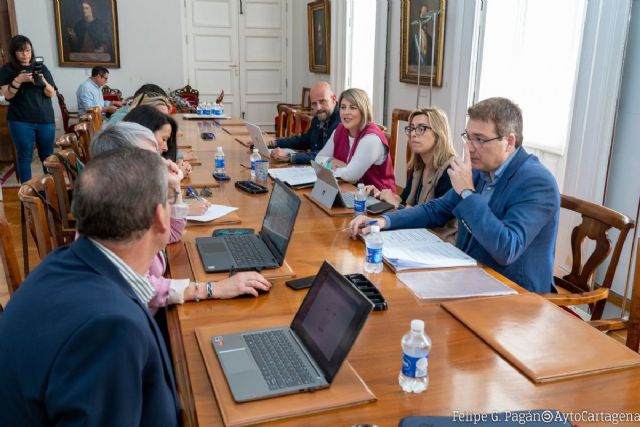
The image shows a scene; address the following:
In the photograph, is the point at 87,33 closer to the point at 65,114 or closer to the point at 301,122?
the point at 65,114

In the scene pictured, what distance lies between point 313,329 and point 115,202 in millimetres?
494

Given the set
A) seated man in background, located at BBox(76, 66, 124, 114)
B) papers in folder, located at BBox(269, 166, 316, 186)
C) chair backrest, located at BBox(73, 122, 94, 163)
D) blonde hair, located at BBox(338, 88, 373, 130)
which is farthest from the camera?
seated man in background, located at BBox(76, 66, 124, 114)

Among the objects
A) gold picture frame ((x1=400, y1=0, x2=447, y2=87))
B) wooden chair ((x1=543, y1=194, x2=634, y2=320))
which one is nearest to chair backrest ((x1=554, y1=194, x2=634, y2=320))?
wooden chair ((x1=543, y1=194, x2=634, y2=320))

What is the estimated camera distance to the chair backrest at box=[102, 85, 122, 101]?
7.76 metres

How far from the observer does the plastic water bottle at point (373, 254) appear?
1.68 metres

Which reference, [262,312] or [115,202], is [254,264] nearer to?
[262,312]

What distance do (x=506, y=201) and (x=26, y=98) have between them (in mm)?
4773

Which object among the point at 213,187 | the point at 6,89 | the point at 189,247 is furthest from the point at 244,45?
the point at 189,247

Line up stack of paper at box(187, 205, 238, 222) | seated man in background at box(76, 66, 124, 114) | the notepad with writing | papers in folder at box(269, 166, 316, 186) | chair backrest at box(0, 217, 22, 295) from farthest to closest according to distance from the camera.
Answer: seated man in background at box(76, 66, 124, 114) → papers in folder at box(269, 166, 316, 186) → stack of paper at box(187, 205, 238, 222) → chair backrest at box(0, 217, 22, 295) → the notepad with writing

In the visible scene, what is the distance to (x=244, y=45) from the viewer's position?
28.4ft

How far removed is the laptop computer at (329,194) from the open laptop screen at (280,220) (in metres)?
0.51

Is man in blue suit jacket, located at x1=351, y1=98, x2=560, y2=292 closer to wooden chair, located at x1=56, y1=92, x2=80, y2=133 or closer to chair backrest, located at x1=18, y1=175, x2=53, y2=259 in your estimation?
chair backrest, located at x1=18, y1=175, x2=53, y2=259

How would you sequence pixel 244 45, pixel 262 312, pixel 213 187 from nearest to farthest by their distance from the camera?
pixel 262 312, pixel 213 187, pixel 244 45

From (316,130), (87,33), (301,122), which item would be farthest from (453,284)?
(87,33)
